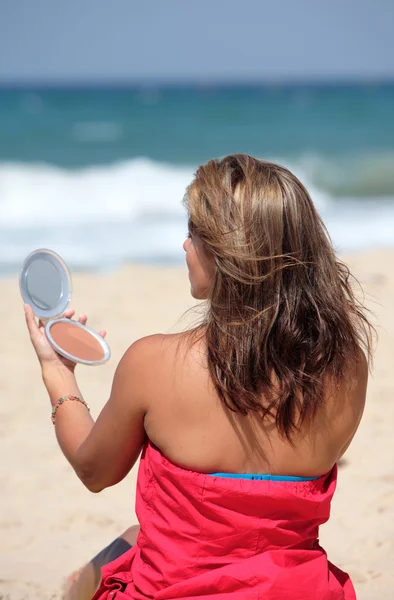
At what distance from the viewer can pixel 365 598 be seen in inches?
106

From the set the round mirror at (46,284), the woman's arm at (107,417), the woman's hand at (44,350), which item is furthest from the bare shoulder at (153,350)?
the round mirror at (46,284)

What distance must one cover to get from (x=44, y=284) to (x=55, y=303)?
2.2 inches

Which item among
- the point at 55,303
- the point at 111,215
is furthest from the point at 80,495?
the point at 111,215

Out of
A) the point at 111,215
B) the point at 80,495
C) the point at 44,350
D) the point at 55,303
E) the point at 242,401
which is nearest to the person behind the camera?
the point at 242,401

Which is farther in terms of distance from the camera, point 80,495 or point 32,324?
point 80,495

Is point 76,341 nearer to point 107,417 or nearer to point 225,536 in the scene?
point 107,417

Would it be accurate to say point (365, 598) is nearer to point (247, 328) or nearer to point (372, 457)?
point (372, 457)

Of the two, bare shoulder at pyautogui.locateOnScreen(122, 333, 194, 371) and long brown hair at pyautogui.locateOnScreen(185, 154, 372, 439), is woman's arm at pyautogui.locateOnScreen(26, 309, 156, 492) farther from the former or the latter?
long brown hair at pyautogui.locateOnScreen(185, 154, 372, 439)

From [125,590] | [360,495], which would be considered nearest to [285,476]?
[125,590]

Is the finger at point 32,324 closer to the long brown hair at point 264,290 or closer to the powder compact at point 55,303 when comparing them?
the powder compact at point 55,303

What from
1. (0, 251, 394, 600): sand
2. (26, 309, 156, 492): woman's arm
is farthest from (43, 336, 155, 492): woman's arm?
(0, 251, 394, 600): sand

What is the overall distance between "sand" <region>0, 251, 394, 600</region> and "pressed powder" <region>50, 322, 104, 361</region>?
1.25m

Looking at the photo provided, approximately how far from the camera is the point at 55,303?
197cm

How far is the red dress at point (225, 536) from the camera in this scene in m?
1.45
